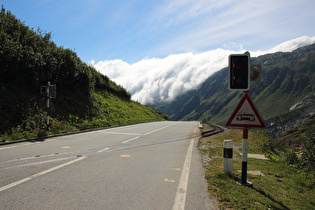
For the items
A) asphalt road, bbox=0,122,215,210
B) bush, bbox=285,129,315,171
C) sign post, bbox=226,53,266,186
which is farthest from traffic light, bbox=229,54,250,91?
bush, bbox=285,129,315,171

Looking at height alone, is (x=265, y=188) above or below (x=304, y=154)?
below

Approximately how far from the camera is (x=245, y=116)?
16.2 feet

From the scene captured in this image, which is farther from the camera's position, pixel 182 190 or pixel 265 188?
pixel 265 188

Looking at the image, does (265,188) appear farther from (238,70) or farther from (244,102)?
(238,70)

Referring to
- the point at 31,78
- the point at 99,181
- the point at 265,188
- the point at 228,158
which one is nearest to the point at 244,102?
the point at 228,158

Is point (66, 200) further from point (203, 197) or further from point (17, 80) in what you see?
point (17, 80)

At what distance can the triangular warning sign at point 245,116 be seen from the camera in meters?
4.86

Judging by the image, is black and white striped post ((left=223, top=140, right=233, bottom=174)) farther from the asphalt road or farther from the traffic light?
the traffic light

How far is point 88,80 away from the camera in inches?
929

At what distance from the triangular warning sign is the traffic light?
1.12 feet

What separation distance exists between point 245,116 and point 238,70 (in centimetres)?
110

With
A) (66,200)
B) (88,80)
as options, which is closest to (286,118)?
(88,80)

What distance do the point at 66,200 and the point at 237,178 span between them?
3.99 m

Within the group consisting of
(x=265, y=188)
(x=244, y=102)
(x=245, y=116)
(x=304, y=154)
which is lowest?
(x=265, y=188)
